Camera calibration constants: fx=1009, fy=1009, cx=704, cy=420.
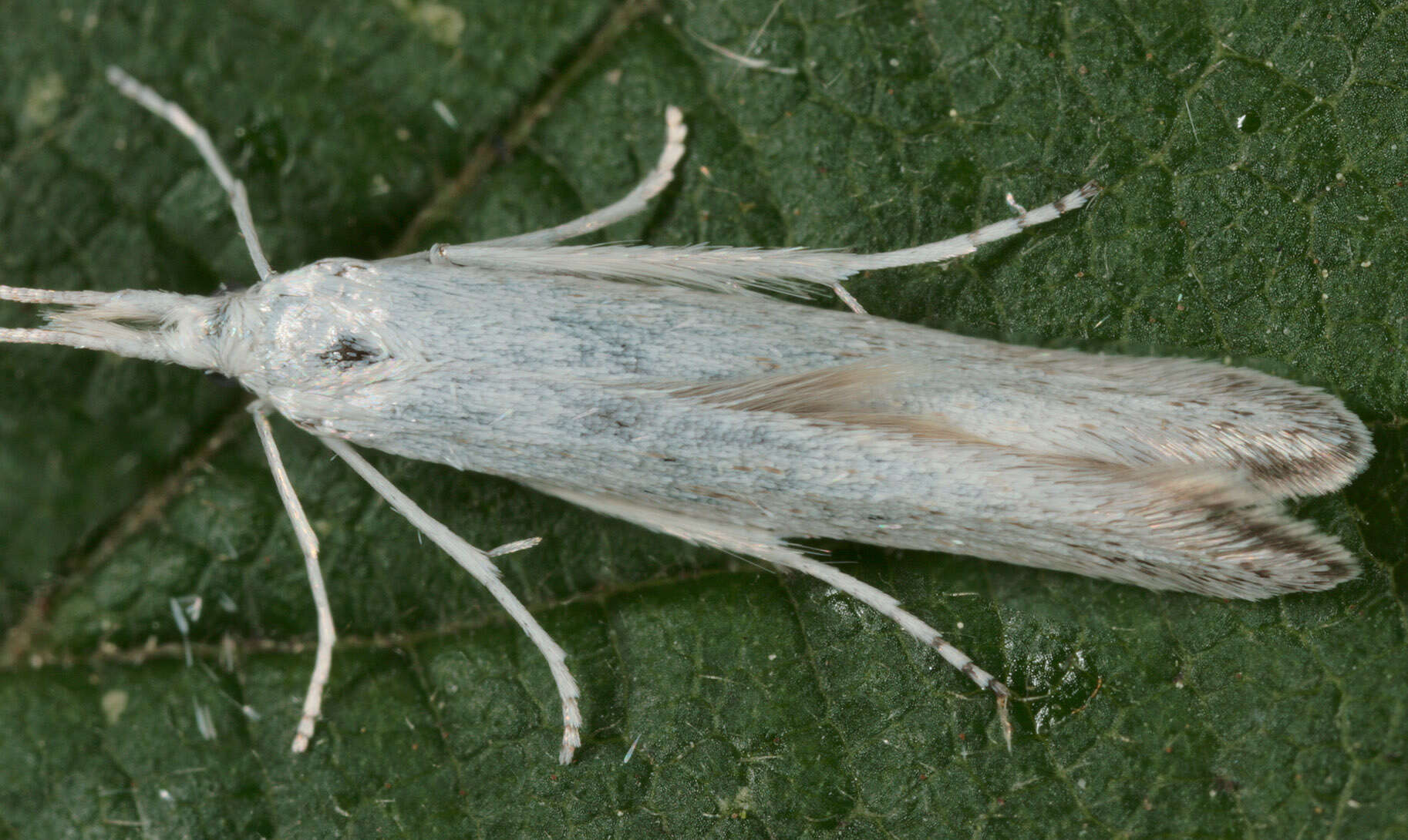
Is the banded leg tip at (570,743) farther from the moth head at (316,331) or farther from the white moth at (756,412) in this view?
the moth head at (316,331)

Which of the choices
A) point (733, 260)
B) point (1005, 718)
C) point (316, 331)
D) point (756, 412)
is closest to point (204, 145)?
point (316, 331)

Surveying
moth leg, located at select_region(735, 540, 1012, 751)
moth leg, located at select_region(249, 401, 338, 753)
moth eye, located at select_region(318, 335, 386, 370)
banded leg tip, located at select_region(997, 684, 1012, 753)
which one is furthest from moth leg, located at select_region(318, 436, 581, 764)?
banded leg tip, located at select_region(997, 684, 1012, 753)

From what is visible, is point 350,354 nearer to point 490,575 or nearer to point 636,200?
point 490,575

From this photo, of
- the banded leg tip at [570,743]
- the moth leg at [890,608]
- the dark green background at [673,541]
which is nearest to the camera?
the dark green background at [673,541]

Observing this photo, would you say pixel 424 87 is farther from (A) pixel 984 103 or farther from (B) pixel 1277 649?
(B) pixel 1277 649

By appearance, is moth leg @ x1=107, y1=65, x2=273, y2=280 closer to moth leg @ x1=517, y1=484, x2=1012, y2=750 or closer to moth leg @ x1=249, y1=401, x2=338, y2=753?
moth leg @ x1=249, y1=401, x2=338, y2=753

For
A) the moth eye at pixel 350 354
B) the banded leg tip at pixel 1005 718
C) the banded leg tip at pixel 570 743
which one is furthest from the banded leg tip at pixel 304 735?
the banded leg tip at pixel 1005 718
